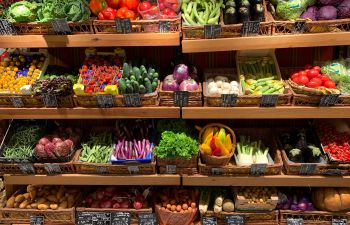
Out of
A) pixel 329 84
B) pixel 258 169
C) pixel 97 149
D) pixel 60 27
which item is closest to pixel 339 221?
pixel 258 169

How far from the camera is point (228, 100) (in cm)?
280

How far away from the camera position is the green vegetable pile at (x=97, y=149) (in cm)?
315

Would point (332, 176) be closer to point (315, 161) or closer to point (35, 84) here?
point (315, 161)

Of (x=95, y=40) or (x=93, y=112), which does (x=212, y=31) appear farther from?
(x=93, y=112)

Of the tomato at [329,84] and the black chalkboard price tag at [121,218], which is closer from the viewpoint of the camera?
the tomato at [329,84]

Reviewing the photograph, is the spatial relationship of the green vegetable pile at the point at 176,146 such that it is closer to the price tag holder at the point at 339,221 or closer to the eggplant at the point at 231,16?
the eggplant at the point at 231,16

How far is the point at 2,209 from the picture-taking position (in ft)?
10.8

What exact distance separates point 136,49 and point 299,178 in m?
1.80

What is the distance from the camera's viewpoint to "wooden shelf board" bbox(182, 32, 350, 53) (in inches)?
102

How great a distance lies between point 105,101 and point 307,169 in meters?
1.71

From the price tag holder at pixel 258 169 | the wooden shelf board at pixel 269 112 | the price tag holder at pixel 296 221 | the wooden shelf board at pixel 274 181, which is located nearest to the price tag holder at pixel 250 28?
the wooden shelf board at pixel 269 112

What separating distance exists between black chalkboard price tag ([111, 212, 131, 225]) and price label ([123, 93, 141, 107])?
1.01 metres

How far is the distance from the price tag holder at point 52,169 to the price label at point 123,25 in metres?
1.27

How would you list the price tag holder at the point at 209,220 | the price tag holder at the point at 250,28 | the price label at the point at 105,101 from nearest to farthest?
1. the price tag holder at the point at 250,28
2. the price label at the point at 105,101
3. the price tag holder at the point at 209,220
